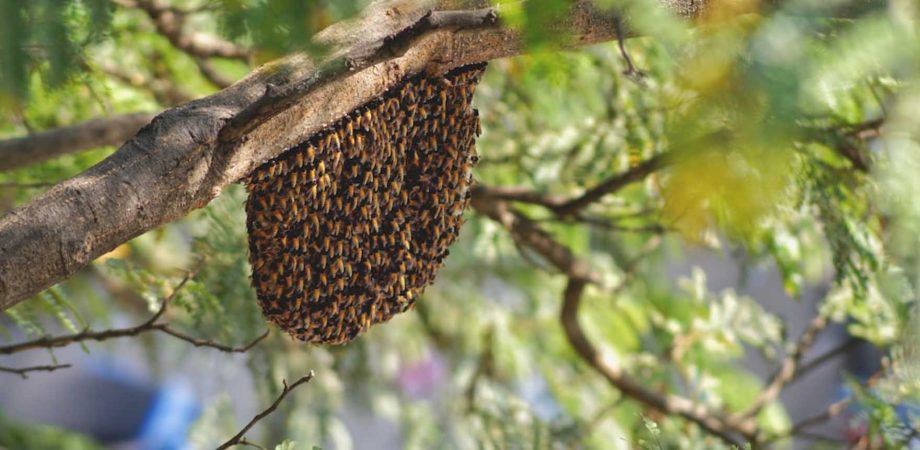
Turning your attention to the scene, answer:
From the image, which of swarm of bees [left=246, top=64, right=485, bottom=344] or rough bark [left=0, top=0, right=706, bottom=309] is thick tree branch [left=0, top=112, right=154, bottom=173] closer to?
swarm of bees [left=246, top=64, right=485, bottom=344]

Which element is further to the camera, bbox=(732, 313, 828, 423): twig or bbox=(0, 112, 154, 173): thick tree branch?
bbox=(732, 313, 828, 423): twig

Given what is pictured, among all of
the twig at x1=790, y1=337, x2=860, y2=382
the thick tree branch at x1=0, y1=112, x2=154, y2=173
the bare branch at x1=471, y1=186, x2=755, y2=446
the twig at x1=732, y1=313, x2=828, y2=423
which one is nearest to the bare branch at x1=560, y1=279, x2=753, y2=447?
the bare branch at x1=471, y1=186, x2=755, y2=446

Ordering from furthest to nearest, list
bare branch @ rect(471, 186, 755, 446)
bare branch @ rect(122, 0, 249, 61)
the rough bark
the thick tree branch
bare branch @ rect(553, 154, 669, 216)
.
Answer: bare branch @ rect(122, 0, 249, 61) < bare branch @ rect(471, 186, 755, 446) < bare branch @ rect(553, 154, 669, 216) < the thick tree branch < the rough bark

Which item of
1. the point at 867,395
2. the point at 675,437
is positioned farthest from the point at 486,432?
the point at 867,395

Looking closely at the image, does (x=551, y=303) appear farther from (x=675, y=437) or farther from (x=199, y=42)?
(x=199, y=42)

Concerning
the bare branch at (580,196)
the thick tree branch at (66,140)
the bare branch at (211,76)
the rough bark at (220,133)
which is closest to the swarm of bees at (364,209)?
the rough bark at (220,133)

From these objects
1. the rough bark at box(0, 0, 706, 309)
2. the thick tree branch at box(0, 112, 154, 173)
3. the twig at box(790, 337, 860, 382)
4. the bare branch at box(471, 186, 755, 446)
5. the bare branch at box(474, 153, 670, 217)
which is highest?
the rough bark at box(0, 0, 706, 309)
